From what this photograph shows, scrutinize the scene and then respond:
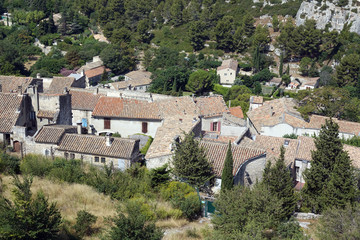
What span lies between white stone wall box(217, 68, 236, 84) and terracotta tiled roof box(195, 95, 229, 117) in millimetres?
33166

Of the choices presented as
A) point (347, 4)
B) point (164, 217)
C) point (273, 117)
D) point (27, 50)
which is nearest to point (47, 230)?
point (164, 217)

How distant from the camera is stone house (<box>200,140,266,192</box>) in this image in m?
25.5

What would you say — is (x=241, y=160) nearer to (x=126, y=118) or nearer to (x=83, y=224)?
(x=83, y=224)

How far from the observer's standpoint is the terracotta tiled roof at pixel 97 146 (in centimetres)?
2744

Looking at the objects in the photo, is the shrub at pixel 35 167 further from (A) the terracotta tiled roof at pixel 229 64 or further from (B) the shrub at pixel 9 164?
(A) the terracotta tiled roof at pixel 229 64

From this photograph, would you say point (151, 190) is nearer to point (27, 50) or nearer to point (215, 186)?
point (215, 186)

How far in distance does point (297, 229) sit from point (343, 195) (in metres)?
6.97

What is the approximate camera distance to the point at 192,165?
23.7 metres

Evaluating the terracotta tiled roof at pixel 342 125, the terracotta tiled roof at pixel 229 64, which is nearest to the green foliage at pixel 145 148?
the terracotta tiled roof at pixel 342 125

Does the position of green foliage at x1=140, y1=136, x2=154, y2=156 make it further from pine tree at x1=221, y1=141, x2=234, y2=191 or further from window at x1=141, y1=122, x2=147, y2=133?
pine tree at x1=221, y1=141, x2=234, y2=191

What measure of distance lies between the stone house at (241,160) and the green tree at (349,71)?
2240 inches

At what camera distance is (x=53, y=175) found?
74.4 ft

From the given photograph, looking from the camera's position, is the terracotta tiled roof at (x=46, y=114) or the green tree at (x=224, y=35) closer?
the terracotta tiled roof at (x=46, y=114)

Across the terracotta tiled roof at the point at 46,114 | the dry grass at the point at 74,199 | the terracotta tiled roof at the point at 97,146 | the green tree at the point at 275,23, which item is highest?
the green tree at the point at 275,23
